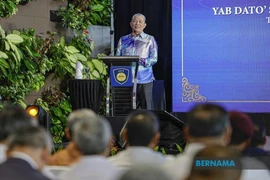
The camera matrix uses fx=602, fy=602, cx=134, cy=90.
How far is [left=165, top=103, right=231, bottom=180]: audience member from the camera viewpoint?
2.34 metres

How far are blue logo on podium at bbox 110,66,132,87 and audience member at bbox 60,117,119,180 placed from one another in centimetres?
437

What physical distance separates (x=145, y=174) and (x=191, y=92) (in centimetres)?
642

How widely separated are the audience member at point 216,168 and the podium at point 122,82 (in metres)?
4.85

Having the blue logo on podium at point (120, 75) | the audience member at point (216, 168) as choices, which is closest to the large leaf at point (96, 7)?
the blue logo on podium at point (120, 75)

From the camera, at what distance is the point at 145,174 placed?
1.42m

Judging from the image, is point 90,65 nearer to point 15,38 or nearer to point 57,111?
point 57,111

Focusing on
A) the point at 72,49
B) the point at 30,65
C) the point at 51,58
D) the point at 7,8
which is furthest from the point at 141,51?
the point at 7,8

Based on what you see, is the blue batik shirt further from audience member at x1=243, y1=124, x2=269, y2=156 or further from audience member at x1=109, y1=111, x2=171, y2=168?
audience member at x1=109, y1=111, x2=171, y2=168

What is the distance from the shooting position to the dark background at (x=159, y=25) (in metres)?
8.18

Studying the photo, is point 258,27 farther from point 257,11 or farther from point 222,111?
point 222,111

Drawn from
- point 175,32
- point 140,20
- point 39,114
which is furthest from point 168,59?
point 39,114

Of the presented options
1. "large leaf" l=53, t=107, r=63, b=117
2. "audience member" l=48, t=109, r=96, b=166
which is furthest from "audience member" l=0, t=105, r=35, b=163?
"large leaf" l=53, t=107, r=63, b=117

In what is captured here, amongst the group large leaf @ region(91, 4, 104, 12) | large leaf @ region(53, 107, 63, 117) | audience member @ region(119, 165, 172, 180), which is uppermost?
large leaf @ region(91, 4, 104, 12)

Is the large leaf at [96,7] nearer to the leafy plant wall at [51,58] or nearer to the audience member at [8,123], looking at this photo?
the leafy plant wall at [51,58]
